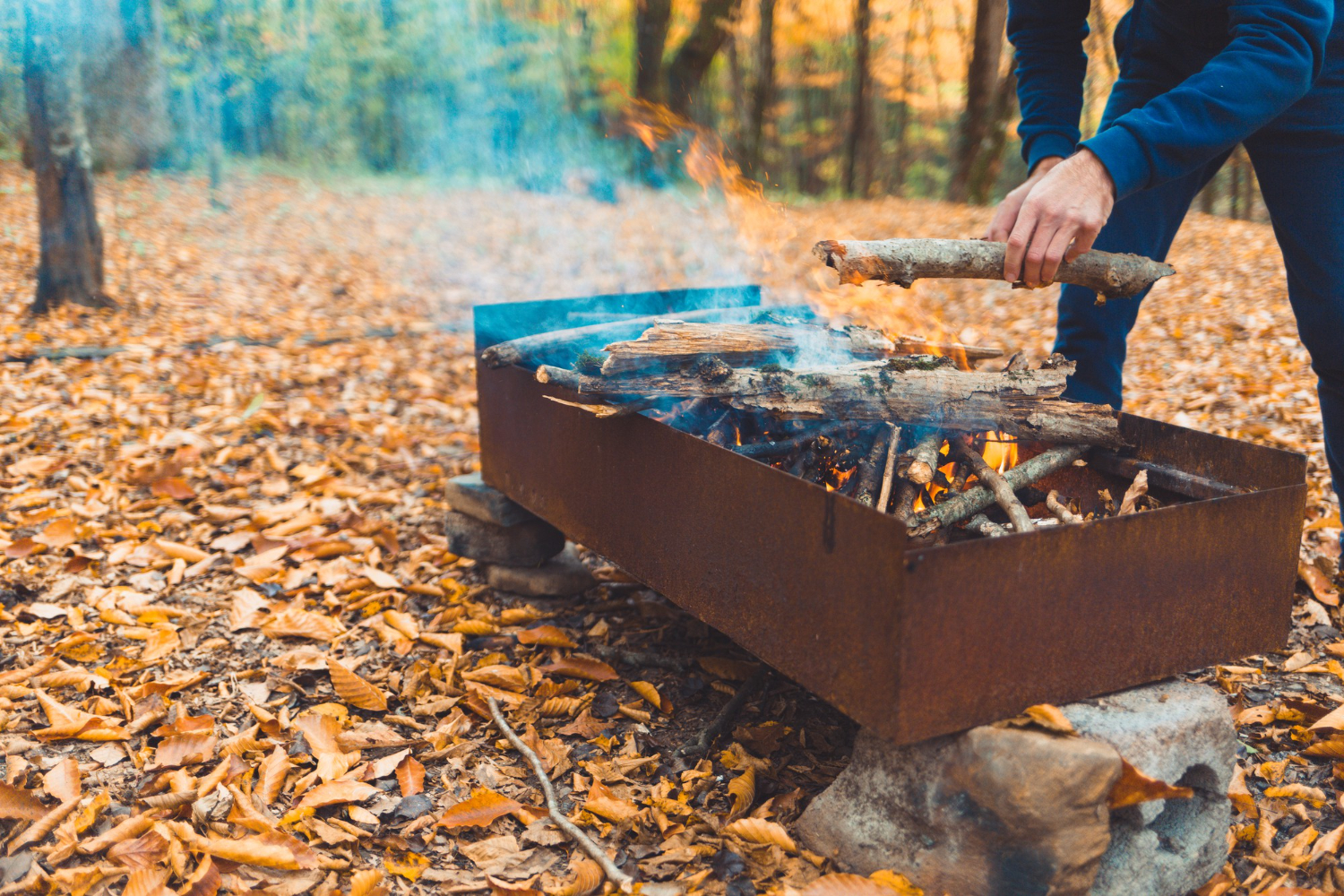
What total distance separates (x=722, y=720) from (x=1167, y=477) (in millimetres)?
1215

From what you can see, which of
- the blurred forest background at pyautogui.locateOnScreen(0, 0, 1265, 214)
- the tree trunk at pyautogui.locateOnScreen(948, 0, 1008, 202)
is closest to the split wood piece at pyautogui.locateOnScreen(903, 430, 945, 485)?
the blurred forest background at pyautogui.locateOnScreen(0, 0, 1265, 214)

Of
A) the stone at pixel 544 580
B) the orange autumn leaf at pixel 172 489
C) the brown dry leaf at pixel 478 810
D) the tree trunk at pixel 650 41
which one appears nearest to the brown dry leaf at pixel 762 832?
the brown dry leaf at pixel 478 810

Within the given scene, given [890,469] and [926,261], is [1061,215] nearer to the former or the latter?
[926,261]

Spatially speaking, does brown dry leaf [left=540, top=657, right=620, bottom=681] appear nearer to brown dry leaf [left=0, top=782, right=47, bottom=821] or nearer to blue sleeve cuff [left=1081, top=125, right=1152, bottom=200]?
brown dry leaf [left=0, top=782, right=47, bottom=821]

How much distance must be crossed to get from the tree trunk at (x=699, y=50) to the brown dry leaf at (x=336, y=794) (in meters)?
11.6

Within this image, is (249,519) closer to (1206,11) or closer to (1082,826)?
(1082,826)

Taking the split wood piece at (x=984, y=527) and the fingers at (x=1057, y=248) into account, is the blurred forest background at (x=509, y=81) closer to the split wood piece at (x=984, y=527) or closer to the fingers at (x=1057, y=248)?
the fingers at (x=1057, y=248)

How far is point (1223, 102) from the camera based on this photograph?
2033mm

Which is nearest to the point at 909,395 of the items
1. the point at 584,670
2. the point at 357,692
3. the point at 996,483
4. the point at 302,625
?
the point at 996,483

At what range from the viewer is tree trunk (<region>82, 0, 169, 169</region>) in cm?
1171

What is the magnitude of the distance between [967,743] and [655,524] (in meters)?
0.88

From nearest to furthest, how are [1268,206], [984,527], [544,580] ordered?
1. [984,527]
2. [1268,206]
3. [544,580]

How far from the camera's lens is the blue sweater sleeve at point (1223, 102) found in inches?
80.1

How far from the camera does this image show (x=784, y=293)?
168 inches
